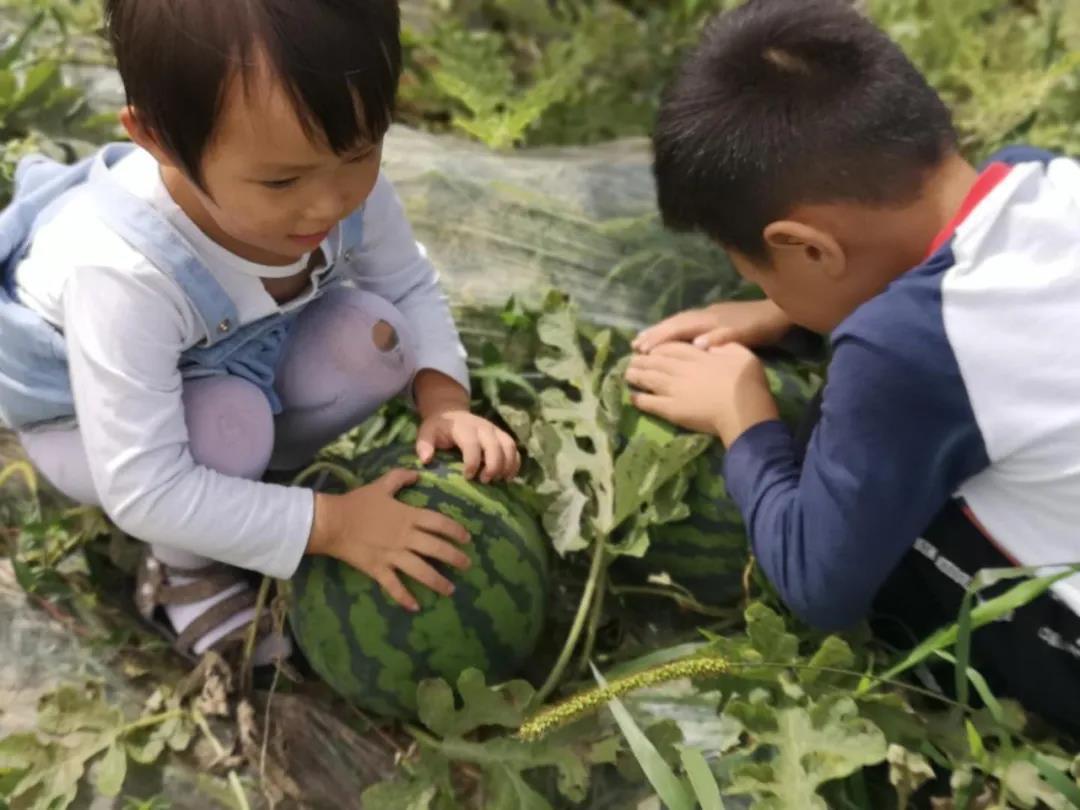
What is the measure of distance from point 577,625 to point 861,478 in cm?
43

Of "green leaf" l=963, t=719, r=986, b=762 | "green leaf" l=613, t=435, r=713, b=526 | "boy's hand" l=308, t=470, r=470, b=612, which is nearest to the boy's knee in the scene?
"boy's hand" l=308, t=470, r=470, b=612

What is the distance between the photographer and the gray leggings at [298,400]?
1.52 meters

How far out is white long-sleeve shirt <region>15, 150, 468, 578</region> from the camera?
4.50ft

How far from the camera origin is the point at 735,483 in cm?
154

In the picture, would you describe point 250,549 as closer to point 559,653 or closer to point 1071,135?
point 559,653

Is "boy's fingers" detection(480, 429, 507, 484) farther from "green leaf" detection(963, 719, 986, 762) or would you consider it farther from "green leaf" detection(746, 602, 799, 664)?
"green leaf" detection(963, 719, 986, 762)

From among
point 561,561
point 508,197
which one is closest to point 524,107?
point 508,197

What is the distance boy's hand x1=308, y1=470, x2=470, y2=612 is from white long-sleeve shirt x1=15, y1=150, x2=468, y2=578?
3 centimetres

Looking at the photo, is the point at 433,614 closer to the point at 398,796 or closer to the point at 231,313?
the point at 398,796

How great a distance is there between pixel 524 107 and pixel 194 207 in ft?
3.59

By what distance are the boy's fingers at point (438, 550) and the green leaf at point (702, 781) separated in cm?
35

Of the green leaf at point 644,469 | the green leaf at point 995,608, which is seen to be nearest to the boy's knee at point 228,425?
the green leaf at point 644,469

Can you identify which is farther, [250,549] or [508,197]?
[508,197]

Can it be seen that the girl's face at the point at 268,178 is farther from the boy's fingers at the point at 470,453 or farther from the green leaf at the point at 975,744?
the green leaf at the point at 975,744
